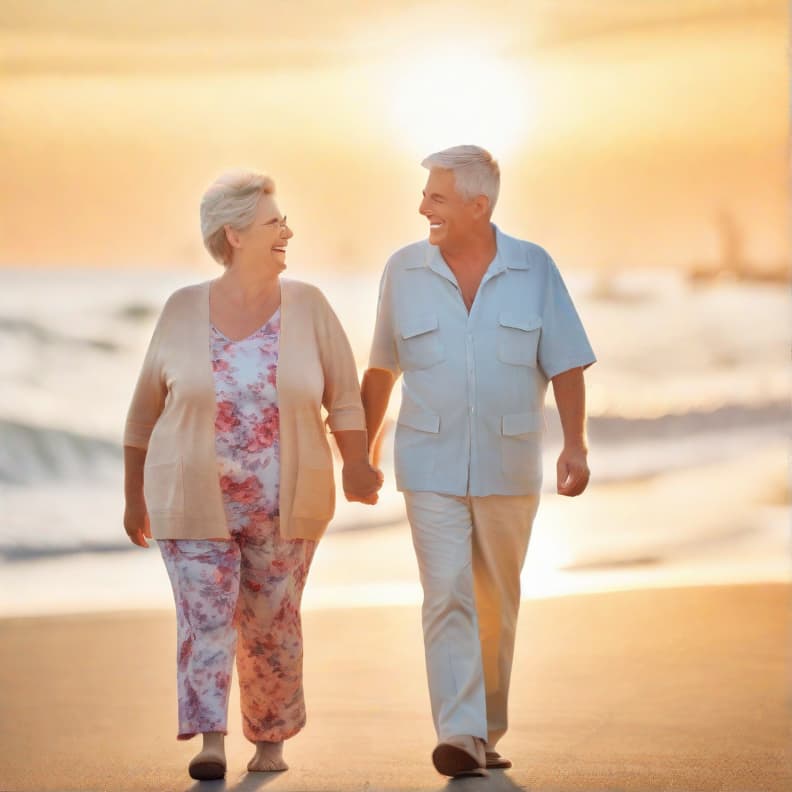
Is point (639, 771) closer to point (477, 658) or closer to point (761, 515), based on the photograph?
point (477, 658)

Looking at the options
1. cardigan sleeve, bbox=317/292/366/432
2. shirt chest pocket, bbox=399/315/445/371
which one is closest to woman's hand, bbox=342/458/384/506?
cardigan sleeve, bbox=317/292/366/432

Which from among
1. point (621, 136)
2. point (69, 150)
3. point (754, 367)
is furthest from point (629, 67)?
point (69, 150)

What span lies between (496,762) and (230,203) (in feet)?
5.89

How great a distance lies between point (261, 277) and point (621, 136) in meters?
14.0

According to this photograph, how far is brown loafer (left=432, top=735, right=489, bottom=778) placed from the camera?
495 centimetres

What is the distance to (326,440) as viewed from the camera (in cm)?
518

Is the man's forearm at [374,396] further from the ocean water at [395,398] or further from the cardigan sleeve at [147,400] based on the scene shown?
the ocean water at [395,398]

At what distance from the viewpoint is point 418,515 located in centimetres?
525

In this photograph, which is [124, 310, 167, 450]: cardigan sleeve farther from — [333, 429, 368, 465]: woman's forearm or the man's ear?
the man's ear

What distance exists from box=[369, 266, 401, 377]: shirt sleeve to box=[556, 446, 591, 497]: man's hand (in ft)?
1.94

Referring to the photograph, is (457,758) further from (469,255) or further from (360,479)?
(469,255)

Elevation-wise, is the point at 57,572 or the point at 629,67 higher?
the point at 629,67

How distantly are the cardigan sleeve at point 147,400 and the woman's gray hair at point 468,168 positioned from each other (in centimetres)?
96

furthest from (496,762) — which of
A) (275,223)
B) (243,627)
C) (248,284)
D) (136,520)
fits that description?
(275,223)
